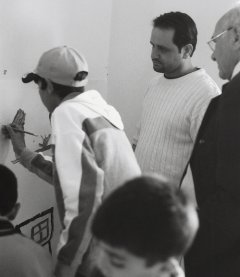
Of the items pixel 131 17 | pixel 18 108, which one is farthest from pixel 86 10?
pixel 18 108

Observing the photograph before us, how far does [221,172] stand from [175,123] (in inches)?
23.4

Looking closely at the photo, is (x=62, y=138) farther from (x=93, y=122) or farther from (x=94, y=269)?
(x=94, y=269)

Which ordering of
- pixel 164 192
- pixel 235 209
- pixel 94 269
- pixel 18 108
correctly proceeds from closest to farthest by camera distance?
pixel 164 192 → pixel 94 269 → pixel 235 209 → pixel 18 108

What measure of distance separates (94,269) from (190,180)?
22.7 inches

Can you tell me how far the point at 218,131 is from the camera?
5.05 ft

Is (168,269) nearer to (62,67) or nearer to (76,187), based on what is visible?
(76,187)

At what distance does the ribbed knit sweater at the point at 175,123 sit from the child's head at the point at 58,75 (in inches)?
22.0

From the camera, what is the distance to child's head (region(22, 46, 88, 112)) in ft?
5.28

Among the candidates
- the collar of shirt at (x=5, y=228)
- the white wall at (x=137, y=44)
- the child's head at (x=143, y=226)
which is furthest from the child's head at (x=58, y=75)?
the white wall at (x=137, y=44)

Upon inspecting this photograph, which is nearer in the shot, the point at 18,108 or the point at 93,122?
the point at 93,122

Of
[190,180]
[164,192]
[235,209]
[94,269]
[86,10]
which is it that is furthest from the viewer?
[86,10]

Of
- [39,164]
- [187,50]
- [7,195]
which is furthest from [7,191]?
[187,50]

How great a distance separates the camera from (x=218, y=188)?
5.07 ft

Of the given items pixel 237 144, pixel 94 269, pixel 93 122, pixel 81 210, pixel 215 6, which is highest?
pixel 215 6
